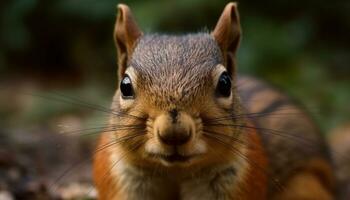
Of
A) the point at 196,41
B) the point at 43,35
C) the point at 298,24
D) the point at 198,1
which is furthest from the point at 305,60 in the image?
the point at 196,41

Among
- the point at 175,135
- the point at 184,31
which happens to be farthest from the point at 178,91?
the point at 184,31

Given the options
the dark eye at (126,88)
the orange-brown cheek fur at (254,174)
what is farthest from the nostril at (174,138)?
the orange-brown cheek fur at (254,174)

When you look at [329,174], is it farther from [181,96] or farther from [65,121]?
[65,121]

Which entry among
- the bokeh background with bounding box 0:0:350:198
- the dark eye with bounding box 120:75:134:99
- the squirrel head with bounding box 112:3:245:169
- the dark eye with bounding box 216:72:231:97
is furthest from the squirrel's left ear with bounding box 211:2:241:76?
the bokeh background with bounding box 0:0:350:198

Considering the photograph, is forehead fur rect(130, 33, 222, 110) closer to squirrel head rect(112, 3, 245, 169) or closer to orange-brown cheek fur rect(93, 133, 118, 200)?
squirrel head rect(112, 3, 245, 169)

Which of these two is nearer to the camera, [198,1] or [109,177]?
[109,177]

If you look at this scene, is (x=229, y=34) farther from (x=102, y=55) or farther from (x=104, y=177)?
(x=102, y=55)

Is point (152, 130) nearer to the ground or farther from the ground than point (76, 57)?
nearer to the ground

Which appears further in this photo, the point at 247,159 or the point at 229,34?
the point at 229,34
